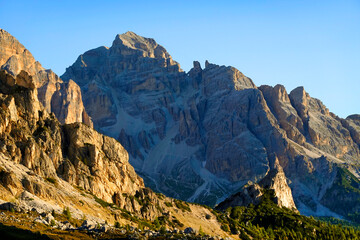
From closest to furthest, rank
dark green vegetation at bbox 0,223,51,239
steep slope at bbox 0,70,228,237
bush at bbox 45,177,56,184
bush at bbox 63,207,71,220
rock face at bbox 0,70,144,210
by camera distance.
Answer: dark green vegetation at bbox 0,223,51,239, bush at bbox 63,207,71,220, steep slope at bbox 0,70,228,237, bush at bbox 45,177,56,184, rock face at bbox 0,70,144,210

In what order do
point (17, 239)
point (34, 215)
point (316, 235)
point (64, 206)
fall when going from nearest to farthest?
Answer: point (17, 239) < point (34, 215) < point (64, 206) < point (316, 235)

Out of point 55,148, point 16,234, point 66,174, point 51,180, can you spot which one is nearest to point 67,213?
point 51,180

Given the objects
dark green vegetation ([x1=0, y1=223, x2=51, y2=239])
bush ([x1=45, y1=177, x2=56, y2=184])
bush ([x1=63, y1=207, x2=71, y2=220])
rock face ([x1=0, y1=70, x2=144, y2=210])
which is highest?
rock face ([x1=0, y1=70, x2=144, y2=210])

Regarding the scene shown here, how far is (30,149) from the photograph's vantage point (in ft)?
482

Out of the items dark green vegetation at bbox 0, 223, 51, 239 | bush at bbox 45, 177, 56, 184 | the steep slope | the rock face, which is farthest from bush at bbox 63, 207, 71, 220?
dark green vegetation at bbox 0, 223, 51, 239

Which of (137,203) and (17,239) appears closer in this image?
(17,239)

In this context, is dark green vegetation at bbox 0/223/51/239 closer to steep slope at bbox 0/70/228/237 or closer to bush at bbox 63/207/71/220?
steep slope at bbox 0/70/228/237

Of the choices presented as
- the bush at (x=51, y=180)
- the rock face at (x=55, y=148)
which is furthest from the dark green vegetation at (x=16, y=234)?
the rock face at (x=55, y=148)

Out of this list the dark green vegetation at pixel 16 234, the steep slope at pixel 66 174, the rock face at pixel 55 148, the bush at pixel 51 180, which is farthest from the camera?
the rock face at pixel 55 148

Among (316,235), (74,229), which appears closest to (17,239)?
(74,229)

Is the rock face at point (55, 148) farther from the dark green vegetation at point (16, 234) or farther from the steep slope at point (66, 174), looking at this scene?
the dark green vegetation at point (16, 234)

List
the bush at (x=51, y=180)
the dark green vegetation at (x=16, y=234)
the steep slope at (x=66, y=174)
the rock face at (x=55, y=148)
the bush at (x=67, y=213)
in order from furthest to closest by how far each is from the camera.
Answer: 1. the rock face at (x=55, y=148)
2. the bush at (x=51, y=180)
3. the steep slope at (x=66, y=174)
4. the bush at (x=67, y=213)
5. the dark green vegetation at (x=16, y=234)

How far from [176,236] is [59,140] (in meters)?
74.8

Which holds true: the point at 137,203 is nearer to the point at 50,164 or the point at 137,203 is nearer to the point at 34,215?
the point at 50,164
